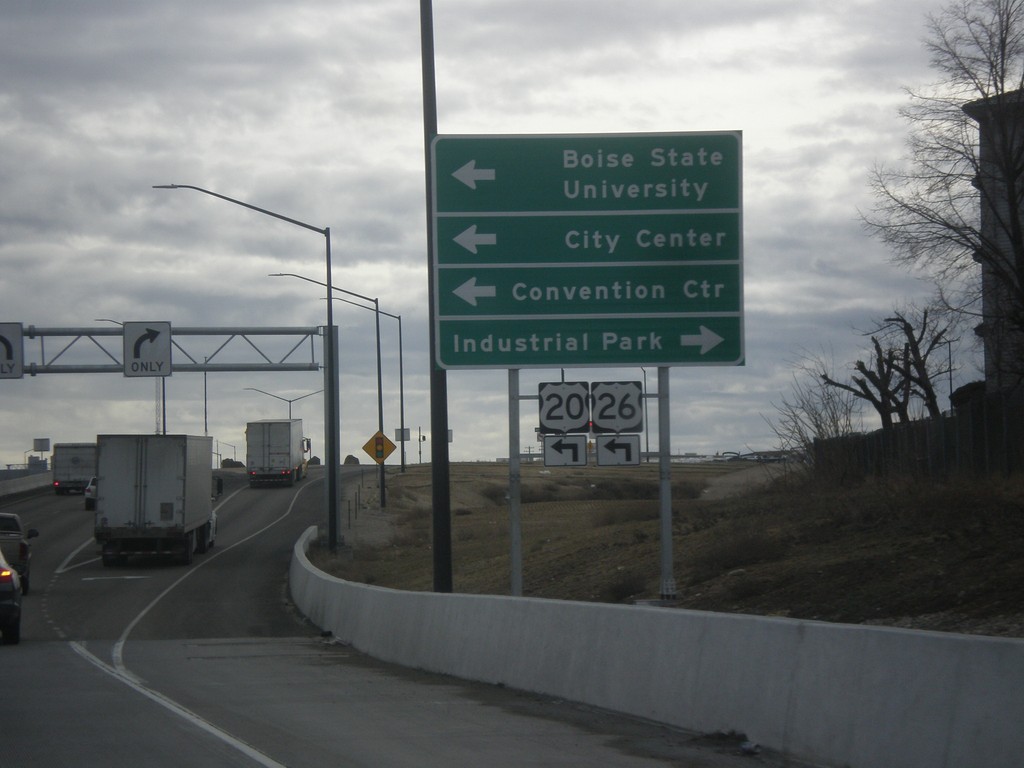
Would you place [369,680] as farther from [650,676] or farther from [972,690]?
[972,690]

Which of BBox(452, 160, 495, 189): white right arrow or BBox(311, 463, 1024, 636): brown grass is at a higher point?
BBox(452, 160, 495, 189): white right arrow

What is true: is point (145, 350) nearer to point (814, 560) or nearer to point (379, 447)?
point (379, 447)

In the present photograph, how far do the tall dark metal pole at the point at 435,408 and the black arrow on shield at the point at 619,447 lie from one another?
91.6 inches

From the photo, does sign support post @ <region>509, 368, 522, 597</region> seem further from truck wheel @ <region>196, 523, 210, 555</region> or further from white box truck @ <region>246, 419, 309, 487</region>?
white box truck @ <region>246, 419, 309, 487</region>

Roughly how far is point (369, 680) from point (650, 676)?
17.1ft

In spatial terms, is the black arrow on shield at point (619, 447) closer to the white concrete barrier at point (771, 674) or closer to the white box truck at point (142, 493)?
the white concrete barrier at point (771, 674)

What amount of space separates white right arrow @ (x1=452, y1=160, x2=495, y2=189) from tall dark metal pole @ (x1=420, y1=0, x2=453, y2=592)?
1.55ft

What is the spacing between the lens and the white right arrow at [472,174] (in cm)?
1664

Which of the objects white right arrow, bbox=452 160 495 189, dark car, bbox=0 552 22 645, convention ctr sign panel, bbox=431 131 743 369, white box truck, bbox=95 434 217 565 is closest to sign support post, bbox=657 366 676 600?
convention ctr sign panel, bbox=431 131 743 369

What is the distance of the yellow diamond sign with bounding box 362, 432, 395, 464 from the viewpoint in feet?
161

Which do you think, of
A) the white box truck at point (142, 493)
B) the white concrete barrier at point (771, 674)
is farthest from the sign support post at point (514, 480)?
the white box truck at point (142, 493)

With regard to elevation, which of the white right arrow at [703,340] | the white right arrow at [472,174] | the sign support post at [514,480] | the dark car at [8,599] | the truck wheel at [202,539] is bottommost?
the truck wheel at [202,539]

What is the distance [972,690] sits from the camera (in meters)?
7.45

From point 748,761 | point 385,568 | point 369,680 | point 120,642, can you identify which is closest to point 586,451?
point 369,680
